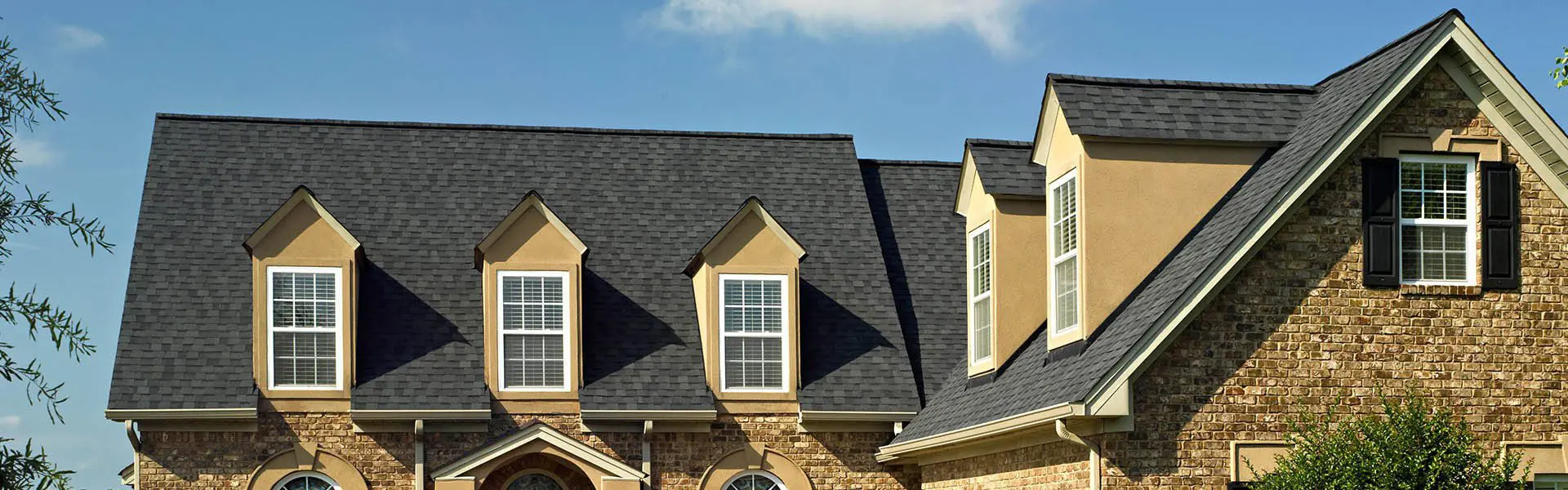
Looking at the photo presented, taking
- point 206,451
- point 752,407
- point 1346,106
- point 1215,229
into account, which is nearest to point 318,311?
point 206,451

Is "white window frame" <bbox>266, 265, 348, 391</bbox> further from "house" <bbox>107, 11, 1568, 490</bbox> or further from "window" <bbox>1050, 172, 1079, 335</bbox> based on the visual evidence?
"window" <bbox>1050, 172, 1079, 335</bbox>

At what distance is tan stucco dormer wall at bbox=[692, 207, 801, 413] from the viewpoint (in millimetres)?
21812

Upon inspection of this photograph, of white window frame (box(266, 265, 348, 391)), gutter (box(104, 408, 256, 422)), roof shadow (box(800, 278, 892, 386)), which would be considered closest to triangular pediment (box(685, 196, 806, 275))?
roof shadow (box(800, 278, 892, 386))

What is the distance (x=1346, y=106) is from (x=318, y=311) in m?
11.8

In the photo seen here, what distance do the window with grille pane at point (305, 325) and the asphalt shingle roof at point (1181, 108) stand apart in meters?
8.91

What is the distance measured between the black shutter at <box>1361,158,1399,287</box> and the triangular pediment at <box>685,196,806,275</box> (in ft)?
25.0

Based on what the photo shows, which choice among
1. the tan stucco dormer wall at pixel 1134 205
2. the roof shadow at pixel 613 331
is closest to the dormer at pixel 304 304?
the roof shadow at pixel 613 331

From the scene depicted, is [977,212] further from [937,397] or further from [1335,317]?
[1335,317]

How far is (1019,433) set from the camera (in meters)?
17.0

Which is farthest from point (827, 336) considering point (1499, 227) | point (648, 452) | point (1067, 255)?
point (1499, 227)

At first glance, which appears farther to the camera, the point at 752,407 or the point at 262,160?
the point at 262,160

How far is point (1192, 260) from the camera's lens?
16.4 meters

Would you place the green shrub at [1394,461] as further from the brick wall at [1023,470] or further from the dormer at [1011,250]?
the dormer at [1011,250]

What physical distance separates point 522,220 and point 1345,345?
9.99 metres
